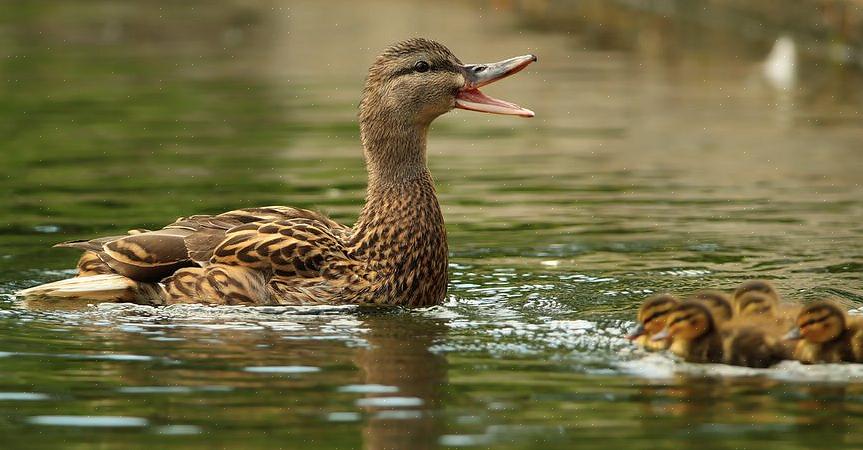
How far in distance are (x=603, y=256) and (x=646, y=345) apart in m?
2.69

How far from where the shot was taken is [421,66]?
31.7ft

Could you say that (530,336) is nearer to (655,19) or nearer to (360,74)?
(360,74)

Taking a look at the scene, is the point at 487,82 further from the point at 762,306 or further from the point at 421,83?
the point at 762,306

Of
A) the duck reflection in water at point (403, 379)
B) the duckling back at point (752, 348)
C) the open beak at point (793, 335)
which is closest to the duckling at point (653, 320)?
the duckling back at point (752, 348)

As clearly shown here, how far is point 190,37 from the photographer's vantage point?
84.3ft

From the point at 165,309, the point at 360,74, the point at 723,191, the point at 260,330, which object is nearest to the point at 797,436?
the point at 260,330

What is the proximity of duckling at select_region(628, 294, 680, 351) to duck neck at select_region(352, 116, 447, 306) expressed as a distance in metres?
1.65

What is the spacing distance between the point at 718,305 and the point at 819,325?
60cm

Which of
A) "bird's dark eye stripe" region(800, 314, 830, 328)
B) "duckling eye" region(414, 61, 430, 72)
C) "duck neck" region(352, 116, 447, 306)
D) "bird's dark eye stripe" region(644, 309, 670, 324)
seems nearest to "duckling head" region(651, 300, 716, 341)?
"bird's dark eye stripe" region(644, 309, 670, 324)

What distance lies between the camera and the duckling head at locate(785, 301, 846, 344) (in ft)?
24.4

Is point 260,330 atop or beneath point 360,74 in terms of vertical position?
beneath

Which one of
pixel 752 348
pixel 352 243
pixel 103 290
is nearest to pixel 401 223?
pixel 352 243

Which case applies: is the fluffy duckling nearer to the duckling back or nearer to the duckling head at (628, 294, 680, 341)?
the duckling back

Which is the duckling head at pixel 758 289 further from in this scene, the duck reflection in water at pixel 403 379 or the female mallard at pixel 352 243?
the female mallard at pixel 352 243
